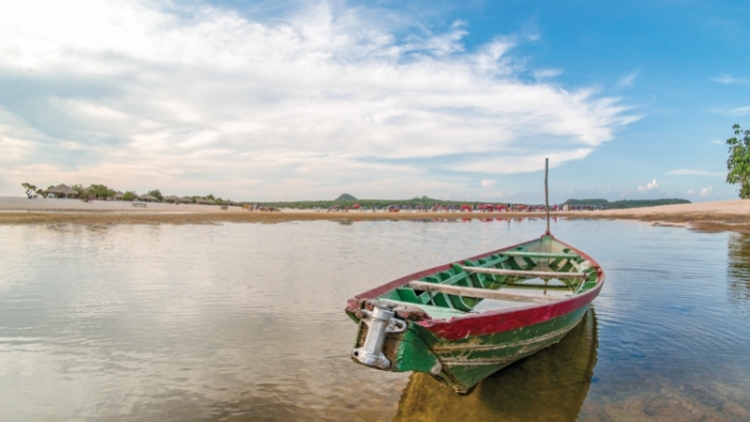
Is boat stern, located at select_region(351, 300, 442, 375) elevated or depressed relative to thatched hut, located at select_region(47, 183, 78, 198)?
depressed

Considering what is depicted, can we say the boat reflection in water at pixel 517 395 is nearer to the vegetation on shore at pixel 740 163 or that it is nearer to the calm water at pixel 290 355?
the calm water at pixel 290 355

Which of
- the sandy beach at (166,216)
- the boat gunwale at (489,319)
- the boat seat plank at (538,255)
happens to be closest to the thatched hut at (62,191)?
the sandy beach at (166,216)

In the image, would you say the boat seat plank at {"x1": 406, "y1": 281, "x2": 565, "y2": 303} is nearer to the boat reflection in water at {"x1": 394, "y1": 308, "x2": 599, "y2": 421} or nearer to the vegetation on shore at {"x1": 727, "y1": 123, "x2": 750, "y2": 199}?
the boat reflection in water at {"x1": 394, "y1": 308, "x2": 599, "y2": 421}

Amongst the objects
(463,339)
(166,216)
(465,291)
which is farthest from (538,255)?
(166,216)

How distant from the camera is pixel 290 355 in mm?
6066

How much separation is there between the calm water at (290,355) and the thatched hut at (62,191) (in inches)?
2331

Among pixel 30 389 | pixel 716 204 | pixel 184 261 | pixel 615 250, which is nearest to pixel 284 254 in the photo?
pixel 184 261

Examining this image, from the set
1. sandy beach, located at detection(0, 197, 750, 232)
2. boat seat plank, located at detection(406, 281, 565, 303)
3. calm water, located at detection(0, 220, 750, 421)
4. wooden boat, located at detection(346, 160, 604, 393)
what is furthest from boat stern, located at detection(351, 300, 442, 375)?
sandy beach, located at detection(0, 197, 750, 232)

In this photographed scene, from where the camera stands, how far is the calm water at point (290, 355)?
4.66 metres

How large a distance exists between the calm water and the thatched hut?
2331 inches

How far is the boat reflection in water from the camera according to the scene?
4.57 m

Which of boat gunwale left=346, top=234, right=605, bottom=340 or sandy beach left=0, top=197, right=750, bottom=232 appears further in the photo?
sandy beach left=0, top=197, right=750, bottom=232

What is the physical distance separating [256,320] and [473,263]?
167 inches

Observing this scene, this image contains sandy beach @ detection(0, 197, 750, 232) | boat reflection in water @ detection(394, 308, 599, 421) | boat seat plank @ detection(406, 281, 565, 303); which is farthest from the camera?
sandy beach @ detection(0, 197, 750, 232)
